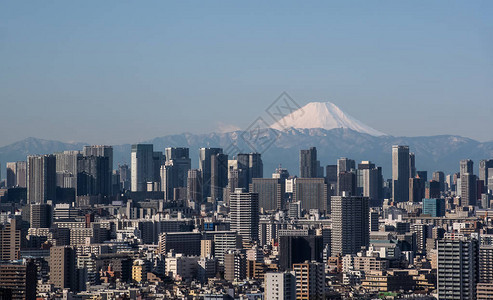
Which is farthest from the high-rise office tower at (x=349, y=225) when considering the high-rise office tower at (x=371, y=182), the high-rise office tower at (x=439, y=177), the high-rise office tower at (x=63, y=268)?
the high-rise office tower at (x=439, y=177)

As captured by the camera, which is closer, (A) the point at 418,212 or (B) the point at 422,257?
(B) the point at 422,257

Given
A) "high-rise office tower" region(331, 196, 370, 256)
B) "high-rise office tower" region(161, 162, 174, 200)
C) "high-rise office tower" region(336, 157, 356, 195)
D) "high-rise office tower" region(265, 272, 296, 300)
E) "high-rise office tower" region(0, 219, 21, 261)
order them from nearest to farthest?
"high-rise office tower" region(265, 272, 296, 300)
"high-rise office tower" region(0, 219, 21, 261)
"high-rise office tower" region(331, 196, 370, 256)
"high-rise office tower" region(161, 162, 174, 200)
"high-rise office tower" region(336, 157, 356, 195)

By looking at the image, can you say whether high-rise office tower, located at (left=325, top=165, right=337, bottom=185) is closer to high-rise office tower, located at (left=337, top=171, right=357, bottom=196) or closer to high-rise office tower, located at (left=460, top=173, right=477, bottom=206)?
high-rise office tower, located at (left=337, top=171, right=357, bottom=196)

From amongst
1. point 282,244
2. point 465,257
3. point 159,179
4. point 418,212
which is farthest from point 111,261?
point 159,179

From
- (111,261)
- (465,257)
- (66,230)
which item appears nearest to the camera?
(465,257)

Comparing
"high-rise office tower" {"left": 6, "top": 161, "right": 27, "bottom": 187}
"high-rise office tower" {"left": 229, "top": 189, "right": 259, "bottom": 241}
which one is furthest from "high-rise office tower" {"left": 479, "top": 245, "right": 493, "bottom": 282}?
"high-rise office tower" {"left": 6, "top": 161, "right": 27, "bottom": 187}

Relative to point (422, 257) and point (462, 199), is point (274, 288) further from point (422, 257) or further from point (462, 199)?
point (462, 199)

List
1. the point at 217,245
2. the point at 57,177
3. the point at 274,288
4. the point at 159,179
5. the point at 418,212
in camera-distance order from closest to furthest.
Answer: the point at 274,288 < the point at 217,245 < the point at 418,212 < the point at 57,177 < the point at 159,179
